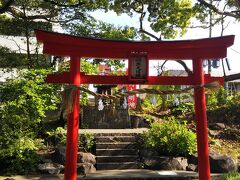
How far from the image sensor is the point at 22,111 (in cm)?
1348

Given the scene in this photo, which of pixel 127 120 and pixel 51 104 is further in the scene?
pixel 127 120

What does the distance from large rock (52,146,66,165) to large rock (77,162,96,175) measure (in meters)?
0.88

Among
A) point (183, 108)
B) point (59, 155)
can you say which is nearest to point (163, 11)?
point (183, 108)

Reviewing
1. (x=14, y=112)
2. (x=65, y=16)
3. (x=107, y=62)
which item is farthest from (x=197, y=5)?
(x=14, y=112)

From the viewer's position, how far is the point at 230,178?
380 inches

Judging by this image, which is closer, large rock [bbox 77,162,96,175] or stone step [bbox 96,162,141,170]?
large rock [bbox 77,162,96,175]

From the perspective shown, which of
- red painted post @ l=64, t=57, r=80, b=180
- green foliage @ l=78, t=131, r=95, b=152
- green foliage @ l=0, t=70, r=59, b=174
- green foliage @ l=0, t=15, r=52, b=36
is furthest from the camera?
green foliage @ l=0, t=15, r=52, b=36

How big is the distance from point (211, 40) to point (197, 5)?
12.5 metres

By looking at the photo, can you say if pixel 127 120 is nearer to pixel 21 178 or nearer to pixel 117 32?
pixel 117 32

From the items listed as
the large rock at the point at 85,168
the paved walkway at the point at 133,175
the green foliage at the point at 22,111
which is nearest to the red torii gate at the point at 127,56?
the paved walkway at the point at 133,175

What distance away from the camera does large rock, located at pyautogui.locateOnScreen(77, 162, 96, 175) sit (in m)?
12.1

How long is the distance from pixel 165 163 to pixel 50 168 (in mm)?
4071

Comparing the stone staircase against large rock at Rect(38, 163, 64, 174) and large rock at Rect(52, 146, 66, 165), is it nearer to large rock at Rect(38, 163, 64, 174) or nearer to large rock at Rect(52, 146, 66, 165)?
large rock at Rect(52, 146, 66, 165)

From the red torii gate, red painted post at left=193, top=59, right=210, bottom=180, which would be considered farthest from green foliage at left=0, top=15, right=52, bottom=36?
red painted post at left=193, top=59, right=210, bottom=180
